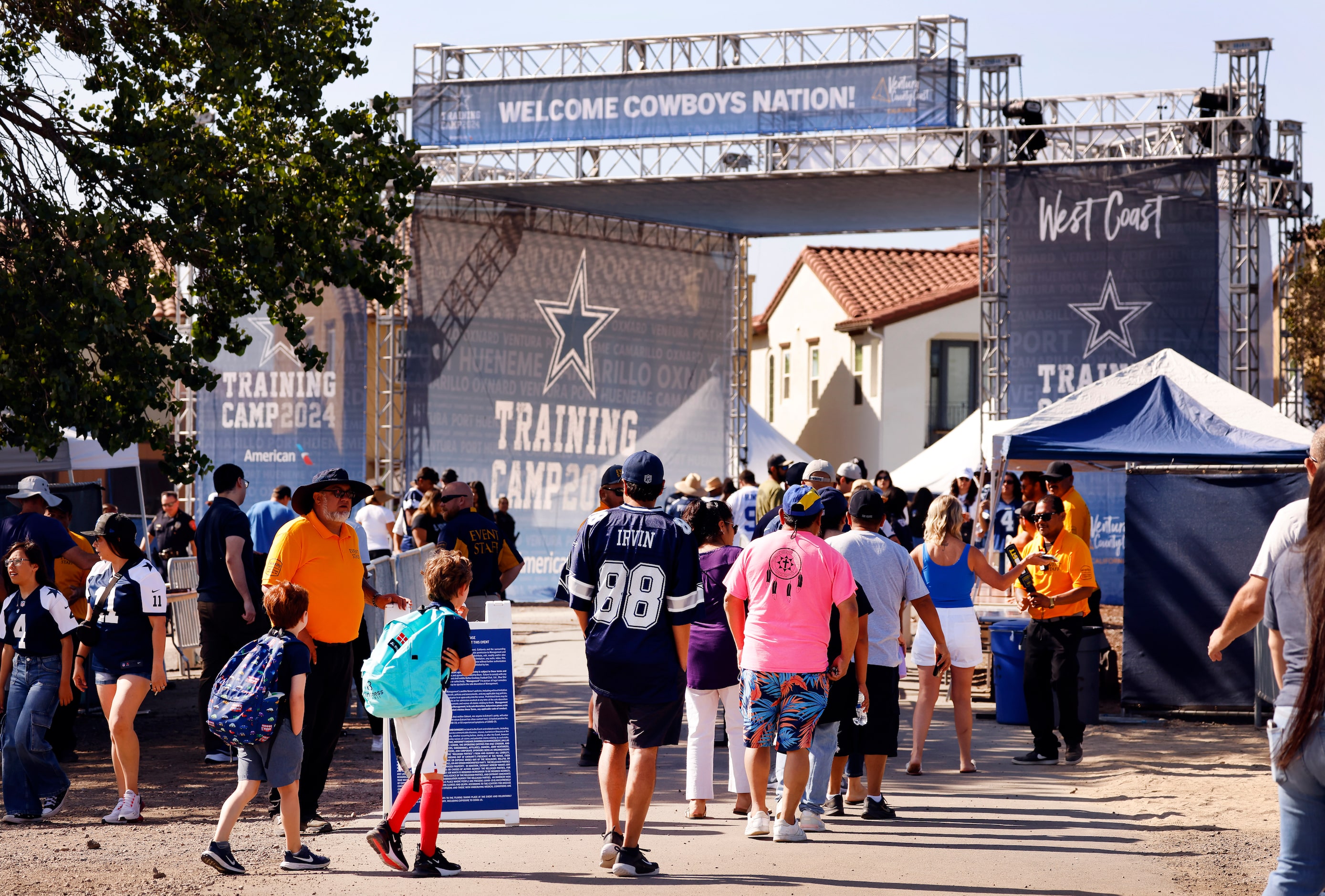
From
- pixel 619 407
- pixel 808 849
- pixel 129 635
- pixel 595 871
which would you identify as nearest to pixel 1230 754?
pixel 808 849

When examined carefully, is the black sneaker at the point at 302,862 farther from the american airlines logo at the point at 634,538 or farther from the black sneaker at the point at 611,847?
the american airlines logo at the point at 634,538

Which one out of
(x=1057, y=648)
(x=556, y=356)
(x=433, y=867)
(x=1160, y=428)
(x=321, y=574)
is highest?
(x=556, y=356)

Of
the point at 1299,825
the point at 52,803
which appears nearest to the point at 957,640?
the point at 1299,825

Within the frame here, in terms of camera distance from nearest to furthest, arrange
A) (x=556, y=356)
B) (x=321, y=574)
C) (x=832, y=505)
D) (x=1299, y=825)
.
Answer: (x=1299, y=825) < (x=321, y=574) < (x=832, y=505) < (x=556, y=356)

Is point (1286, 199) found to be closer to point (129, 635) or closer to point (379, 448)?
point (379, 448)

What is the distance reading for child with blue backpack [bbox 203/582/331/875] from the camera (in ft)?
20.7

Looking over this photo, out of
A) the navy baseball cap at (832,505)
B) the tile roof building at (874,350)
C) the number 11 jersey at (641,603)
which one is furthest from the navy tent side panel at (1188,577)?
the tile roof building at (874,350)

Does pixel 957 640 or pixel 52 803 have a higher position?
pixel 957 640

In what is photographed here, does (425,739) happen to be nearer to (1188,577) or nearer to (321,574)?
(321,574)

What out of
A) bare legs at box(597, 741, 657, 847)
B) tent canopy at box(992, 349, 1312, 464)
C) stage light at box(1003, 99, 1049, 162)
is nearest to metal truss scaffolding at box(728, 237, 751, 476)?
stage light at box(1003, 99, 1049, 162)

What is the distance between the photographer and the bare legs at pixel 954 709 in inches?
358

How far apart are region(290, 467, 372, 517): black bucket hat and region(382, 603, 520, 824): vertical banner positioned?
0.91 meters

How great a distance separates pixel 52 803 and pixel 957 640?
5.48 meters

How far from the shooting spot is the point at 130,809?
7797 mm
